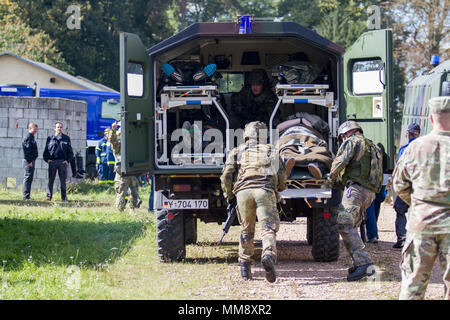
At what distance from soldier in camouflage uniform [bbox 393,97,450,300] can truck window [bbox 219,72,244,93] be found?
233 inches

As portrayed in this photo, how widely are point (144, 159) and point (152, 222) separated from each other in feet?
12.6

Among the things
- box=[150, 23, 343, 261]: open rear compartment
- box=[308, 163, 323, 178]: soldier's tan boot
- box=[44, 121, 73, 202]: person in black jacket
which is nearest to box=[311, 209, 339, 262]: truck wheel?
box=[150, 23, 343, 261]: open rear compartment

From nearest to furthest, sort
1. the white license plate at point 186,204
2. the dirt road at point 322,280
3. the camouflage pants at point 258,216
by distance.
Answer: the dirt road at point 322,280
the camouflage pants at point 258,216
the white license plate at point 186,204

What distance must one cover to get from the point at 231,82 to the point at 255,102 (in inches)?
32.1

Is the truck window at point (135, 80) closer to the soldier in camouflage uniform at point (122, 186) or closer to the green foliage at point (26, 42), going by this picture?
the soldier in camouflage uniform at point (122, 186)

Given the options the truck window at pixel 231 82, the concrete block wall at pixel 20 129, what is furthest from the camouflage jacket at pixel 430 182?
the concrete block wall at pixel 20 129

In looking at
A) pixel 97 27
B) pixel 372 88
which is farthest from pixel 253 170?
pixel 97 27

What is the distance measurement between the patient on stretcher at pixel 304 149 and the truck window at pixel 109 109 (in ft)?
49.8

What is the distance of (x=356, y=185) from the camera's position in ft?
27.6

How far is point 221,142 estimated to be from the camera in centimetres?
998

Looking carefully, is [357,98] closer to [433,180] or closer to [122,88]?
[122,88]

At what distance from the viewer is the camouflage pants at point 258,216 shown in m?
8.06

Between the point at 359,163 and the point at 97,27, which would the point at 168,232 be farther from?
the point at 97,27

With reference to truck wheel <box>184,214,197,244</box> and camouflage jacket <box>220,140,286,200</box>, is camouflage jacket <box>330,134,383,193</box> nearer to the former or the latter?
camouflage jacket <box>220,140,286,200</box>
